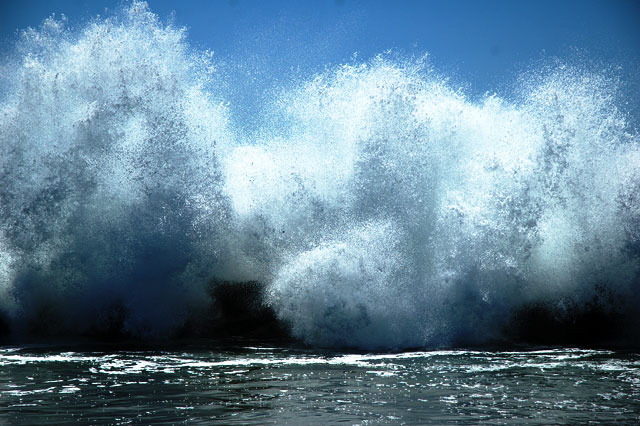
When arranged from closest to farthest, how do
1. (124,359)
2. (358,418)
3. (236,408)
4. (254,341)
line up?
1. (358,418)
2. (236,408)
3. (124,359)
4. (254,341)

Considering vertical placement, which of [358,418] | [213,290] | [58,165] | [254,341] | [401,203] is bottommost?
[358,418]

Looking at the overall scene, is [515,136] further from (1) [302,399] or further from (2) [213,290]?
(1) [302,399]

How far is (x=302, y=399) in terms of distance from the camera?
7.20m

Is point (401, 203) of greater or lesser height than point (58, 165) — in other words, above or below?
below

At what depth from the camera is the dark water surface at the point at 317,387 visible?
6.42 meters

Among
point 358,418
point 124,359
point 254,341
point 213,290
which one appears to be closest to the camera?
point 358,418

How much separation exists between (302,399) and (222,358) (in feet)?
11.6

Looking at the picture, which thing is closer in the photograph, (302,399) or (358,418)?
(358,418)

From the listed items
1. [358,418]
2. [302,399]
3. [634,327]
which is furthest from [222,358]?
[634,327]

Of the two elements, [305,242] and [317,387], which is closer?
[317,387]

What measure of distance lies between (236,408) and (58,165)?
10.3 meters

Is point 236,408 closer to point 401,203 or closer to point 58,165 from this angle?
point 401,203

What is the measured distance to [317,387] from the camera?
311 inches

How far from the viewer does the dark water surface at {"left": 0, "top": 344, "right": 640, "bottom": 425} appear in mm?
6422
